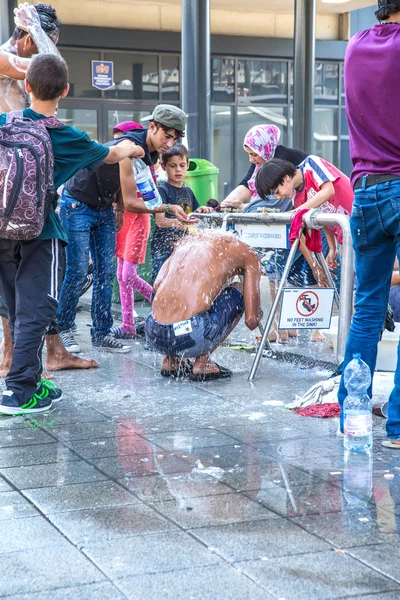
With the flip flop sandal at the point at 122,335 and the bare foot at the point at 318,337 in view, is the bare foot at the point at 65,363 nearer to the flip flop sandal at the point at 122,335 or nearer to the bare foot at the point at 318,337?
the flip flop sandal at the point at 122,335

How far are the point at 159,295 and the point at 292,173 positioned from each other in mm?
1719

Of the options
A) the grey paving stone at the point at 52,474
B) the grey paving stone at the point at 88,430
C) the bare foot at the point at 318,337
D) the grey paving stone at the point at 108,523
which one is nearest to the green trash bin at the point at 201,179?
the bare foot at the point at 318,337

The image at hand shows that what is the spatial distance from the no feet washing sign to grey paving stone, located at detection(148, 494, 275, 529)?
2.65m

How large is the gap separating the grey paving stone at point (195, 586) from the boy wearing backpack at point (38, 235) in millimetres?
A: 2498

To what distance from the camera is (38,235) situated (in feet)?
16.5

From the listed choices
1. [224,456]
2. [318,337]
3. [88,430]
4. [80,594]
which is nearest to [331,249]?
[318,337]

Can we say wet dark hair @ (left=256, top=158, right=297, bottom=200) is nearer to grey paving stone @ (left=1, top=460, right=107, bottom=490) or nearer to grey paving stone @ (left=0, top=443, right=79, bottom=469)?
grey paving stone @ (left=0, top=443, right=79, bottom=469)

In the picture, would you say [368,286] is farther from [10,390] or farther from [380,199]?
[10,390]

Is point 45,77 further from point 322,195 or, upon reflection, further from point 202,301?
point 322,195

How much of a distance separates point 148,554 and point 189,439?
1563mm

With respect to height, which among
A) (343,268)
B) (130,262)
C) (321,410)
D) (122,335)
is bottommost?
(122,335)

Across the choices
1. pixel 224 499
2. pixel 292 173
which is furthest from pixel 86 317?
pixel 224 499

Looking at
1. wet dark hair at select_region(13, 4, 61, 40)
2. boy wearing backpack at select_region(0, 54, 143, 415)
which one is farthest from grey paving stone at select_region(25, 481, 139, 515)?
wet dark hair at select_region(13, 4, 61, 40)

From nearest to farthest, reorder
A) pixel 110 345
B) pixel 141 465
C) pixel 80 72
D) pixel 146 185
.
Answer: pixel 141 465 → pixel 146 185 → pixel 110 345 → pixel 80 72
